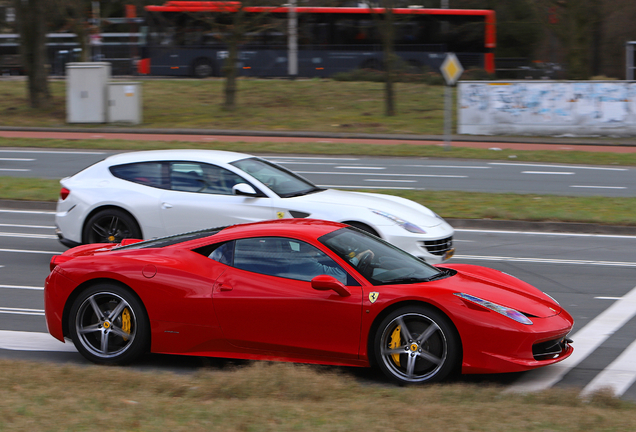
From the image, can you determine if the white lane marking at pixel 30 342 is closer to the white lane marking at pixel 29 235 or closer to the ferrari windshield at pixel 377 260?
the ferrari windshield at pixel 377 260

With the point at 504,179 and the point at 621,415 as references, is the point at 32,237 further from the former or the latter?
the point at 504,179

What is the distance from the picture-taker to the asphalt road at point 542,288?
5703mm

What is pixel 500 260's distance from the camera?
9.88 m

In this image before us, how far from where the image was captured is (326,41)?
39781 millimetres

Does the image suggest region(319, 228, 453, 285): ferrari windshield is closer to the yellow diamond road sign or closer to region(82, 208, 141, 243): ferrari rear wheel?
region(82, 208, 141, 243): ferrari rear wheel

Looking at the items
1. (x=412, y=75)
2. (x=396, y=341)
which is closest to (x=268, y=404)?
(x=396, y=341)

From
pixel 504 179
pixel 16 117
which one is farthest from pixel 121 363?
pixel 16 117

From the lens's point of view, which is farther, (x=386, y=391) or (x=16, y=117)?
(x=16, y=117)

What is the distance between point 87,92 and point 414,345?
87.0ft

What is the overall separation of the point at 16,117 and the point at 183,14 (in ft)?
37.7

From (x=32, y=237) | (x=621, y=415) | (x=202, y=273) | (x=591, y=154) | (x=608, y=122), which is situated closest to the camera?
(x=621, y=415)

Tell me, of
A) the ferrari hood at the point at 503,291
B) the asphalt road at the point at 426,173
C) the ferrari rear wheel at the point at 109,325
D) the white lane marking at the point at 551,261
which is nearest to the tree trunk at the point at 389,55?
the asphalt road at the point at 426,173

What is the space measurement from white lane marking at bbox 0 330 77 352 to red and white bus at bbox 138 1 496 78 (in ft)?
108

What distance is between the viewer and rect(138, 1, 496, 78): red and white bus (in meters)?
38.7
